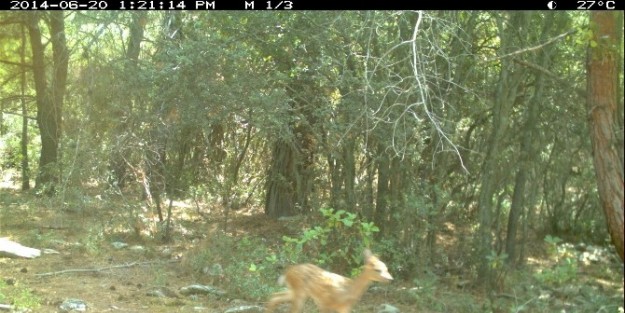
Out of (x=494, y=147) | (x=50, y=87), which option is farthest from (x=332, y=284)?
(x=50, y=87)

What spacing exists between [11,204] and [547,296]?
10423 millimetres

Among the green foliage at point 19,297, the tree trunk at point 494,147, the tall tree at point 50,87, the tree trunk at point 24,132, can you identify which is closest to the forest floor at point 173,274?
the green foliage at point 19,297

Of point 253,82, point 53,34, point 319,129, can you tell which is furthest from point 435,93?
point 53,34

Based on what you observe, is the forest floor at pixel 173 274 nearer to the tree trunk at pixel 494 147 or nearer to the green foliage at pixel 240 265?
the green foliage at pixel 240 265

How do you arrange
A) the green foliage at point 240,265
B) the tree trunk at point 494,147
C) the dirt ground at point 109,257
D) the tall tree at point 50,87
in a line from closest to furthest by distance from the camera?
the dirt ground at point 109,257, the green foliage at point 240,265, the tree trunk at point 494,147, the tall tree at point 50,87

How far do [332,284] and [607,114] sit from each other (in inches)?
108

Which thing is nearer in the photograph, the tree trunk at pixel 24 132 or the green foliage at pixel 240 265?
the green foliage at pixel 240 265

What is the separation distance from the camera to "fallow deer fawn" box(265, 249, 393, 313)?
634 cm

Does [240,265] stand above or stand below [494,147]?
below

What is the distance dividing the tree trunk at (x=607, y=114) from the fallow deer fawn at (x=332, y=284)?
6.22 ft

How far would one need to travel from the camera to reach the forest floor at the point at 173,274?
337 inches

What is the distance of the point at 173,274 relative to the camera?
33.7 ft

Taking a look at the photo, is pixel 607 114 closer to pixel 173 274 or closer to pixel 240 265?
pixel 240 265

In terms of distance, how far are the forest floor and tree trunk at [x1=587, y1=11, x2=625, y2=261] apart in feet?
6.94
